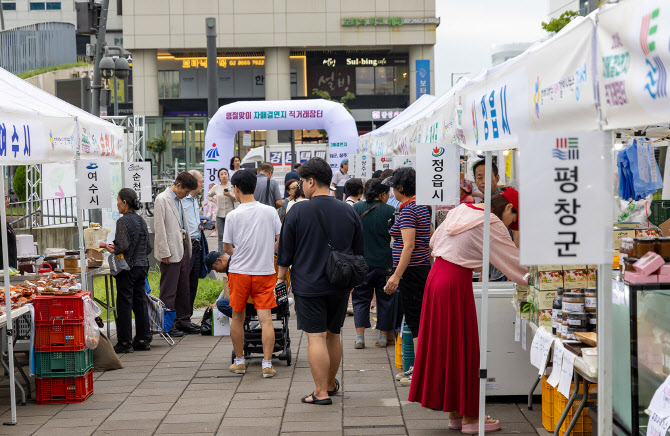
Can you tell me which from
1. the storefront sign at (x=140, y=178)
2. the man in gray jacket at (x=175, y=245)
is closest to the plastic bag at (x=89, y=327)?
the man in gray jacket at (x=175, y=245)

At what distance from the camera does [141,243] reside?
29.7ft

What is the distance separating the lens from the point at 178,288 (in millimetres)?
10117

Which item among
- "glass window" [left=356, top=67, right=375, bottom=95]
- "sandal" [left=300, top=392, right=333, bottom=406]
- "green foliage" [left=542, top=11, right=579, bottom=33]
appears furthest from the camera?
"glass window" [left=356, top=67, right=375, bottom=95]

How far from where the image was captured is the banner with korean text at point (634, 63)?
2.68 m

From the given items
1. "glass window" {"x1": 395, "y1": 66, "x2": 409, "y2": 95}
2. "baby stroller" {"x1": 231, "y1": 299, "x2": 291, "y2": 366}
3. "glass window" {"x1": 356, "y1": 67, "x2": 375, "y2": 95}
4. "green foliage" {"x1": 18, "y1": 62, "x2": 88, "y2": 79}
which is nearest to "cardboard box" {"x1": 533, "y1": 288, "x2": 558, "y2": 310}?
"baby stroller" {"x1": 231, "y1": 299, "x2": 291, "y2": 366}

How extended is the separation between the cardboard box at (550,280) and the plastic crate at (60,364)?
3977 millimetres

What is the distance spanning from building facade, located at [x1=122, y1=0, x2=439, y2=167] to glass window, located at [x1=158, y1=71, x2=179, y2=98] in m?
0.06

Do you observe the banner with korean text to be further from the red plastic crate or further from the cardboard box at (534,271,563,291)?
the red plastic crate

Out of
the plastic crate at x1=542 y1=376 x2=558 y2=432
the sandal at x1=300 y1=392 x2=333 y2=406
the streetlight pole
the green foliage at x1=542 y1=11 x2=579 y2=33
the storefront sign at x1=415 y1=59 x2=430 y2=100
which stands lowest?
the sandal at x1=300 y1=392 x2=333 y2=406

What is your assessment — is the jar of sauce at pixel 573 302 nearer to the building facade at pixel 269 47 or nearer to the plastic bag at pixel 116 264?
the plastic bag at pixel 116 264

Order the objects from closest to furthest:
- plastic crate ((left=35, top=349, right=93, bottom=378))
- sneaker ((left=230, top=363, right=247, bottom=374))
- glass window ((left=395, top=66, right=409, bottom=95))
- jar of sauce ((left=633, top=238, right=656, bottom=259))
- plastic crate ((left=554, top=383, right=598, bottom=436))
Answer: jar of sauce ((left=633, top=238, right=656, bottom=259)) < plastic crate ((left=554, top=383, right=598, bottom=436)) < plastic crate ((left=35, top=349, right=93, bottom=378)) < sneaker ((left=230, top=363, right=247, bottom=374)) < glass window ((left=395, top=66, right=409, bottom=95))

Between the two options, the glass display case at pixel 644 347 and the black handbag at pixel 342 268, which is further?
the black handbag at pixel 342 268

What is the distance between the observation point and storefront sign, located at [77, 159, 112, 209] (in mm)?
8453

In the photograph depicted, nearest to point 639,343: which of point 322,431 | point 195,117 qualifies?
point 322,431
